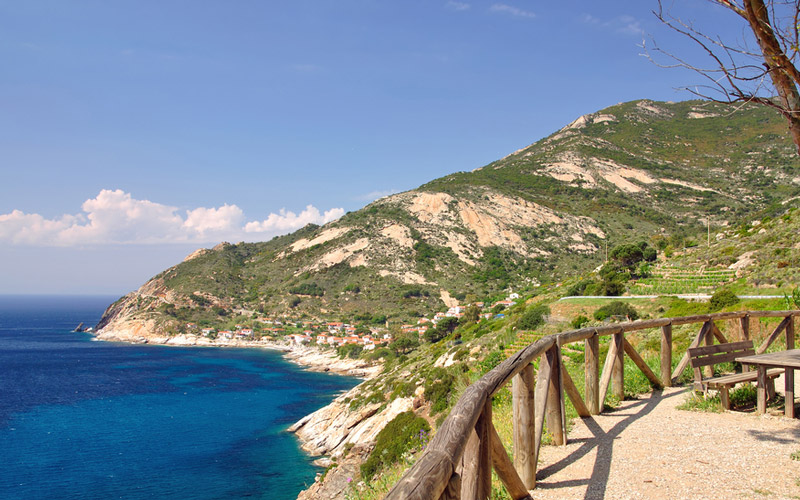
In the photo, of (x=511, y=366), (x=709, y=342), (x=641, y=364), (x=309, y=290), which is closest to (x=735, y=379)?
(x=641, y=364)

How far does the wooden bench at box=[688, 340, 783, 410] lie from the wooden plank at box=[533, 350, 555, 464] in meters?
2.78

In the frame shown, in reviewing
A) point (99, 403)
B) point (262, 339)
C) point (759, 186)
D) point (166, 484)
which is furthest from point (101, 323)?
point (759, 186)

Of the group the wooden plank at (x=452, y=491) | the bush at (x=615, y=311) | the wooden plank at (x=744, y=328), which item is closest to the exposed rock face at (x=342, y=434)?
the bush at (x=615, y=311)

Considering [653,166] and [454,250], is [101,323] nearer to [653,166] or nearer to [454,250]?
[454,250]

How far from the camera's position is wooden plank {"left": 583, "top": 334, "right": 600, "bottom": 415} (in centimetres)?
565

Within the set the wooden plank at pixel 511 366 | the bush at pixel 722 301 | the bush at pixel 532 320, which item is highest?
the wooden plank at pixel 511 366

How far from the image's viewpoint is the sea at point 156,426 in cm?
2502

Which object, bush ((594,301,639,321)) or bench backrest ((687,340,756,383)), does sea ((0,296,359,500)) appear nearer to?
bush ((594,301,639,321))

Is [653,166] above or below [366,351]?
above

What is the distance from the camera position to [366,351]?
208ft

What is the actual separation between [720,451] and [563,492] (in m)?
1.89

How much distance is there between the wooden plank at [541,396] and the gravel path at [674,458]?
318mm

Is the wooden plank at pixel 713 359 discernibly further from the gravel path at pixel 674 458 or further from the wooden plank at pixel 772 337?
the wooden plank at pixel 772 337

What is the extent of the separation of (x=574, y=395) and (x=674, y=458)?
3.71ft
